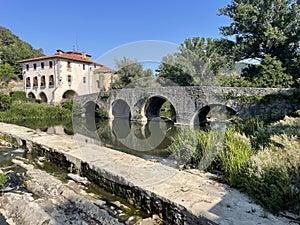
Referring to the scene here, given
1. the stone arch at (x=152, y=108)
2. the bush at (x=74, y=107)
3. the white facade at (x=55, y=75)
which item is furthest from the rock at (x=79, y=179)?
the white facade at (x=55, y=75)

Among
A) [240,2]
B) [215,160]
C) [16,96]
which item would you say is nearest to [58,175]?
[215,160]

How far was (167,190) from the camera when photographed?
347cm

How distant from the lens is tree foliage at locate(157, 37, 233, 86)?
55.5 ft

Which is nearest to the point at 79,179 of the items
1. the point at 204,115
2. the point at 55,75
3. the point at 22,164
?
the point at 22,164

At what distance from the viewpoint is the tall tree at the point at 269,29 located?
48.4 feet

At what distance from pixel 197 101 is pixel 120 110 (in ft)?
34.4

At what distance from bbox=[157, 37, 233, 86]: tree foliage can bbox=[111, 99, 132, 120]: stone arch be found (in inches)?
203

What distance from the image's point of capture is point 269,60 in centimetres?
1464

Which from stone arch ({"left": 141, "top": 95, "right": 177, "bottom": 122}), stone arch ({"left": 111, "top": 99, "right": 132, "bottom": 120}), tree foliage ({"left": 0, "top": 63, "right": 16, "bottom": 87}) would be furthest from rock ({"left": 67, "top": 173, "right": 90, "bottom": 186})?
tree foliage ({"left": 0, "top": 63, "right": 16, "bottom": 87})

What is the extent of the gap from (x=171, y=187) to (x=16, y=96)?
24320mm

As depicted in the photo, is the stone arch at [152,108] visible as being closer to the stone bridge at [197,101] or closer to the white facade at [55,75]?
the stone bridge at [197,101]

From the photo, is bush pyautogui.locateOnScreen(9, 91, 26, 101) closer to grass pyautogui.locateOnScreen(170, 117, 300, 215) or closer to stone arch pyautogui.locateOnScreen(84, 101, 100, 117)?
stone arch pyautogui.locateOnScreen(84, 101, 100, 117)

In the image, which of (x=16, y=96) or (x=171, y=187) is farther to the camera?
(x=16, y=96)

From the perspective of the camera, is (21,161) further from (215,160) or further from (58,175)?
(215,160)
